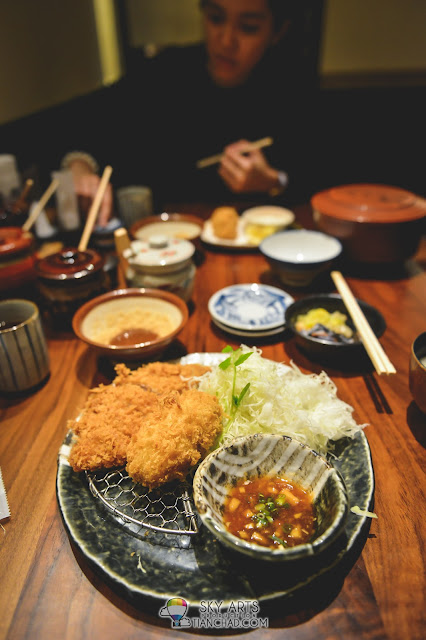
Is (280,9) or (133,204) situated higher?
(280,9)

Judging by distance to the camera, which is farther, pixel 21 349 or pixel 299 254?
pixel 299 254

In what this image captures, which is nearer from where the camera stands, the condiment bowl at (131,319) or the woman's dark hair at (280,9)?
the condiment bowl at (131,319)

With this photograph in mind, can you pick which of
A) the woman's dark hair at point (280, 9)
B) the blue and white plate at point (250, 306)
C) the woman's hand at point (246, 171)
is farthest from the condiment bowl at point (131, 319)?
the woman's dark hair at point (280, 9)

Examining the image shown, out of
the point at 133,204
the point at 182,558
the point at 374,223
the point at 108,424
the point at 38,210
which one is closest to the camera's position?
the point at 182,558

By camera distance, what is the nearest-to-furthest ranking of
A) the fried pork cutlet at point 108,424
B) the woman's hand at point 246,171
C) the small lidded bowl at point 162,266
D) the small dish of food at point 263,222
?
the fried pork cutlet at point 108,424
the small lidded bowl at point 162,266
the small dish of food at point 263,222
the woman's hand at point 246,171

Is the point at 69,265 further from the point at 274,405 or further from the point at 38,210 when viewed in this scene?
the point at 274,405

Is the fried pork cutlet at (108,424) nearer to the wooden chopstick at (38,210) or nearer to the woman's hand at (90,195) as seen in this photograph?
the wooden chopstick at (38,210)

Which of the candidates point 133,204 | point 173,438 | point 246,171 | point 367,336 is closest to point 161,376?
point 173,438
